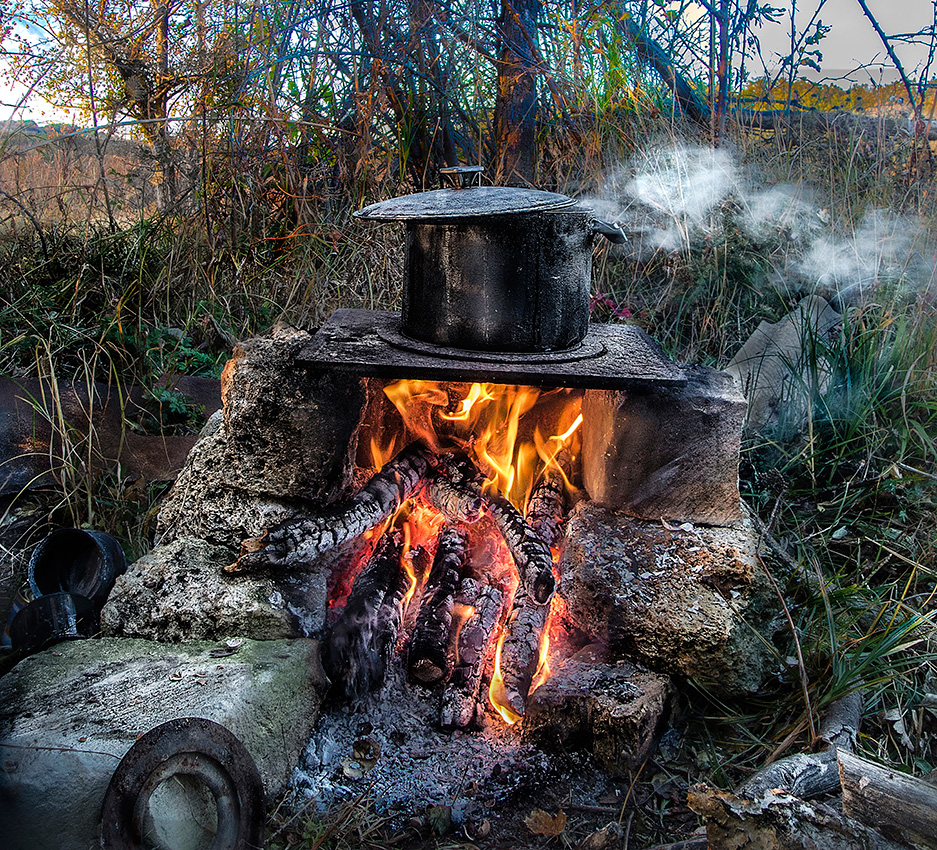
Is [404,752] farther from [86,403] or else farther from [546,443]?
[86,403]

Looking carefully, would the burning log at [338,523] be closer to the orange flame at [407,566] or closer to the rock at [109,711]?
the orange flame at [407,566]

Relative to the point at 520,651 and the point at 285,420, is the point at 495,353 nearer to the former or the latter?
the point at 285,420

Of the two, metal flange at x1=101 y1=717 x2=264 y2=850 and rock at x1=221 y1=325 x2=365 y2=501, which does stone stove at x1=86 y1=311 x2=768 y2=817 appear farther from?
metal flange at x1=101 y1=717 x2=264 y2=850

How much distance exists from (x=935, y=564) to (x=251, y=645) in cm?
237

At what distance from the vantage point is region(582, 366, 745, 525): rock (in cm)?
211

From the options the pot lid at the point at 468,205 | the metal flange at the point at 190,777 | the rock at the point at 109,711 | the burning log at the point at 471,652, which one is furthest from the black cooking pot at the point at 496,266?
the metal flange at the point at 190,777

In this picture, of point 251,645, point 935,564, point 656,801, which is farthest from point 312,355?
point 935,564

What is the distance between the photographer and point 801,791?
1547mm

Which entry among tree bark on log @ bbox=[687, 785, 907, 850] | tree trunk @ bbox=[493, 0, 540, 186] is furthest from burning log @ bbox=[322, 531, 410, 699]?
tree trunk @ bbox=[493, 0, 540, 186]

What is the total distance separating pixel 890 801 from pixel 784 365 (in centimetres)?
253

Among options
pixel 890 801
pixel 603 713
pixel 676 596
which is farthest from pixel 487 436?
pixel 890 801

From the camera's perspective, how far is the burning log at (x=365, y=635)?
204 centimetres

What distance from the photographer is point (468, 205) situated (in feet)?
6.24

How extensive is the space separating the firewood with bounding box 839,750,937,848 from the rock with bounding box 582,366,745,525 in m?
Answer: 0.90
